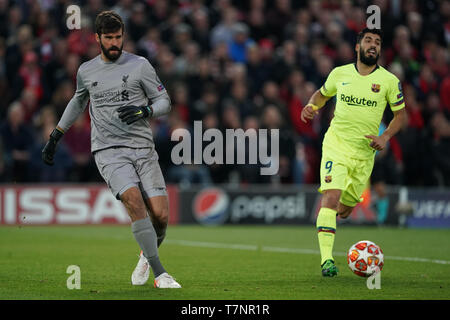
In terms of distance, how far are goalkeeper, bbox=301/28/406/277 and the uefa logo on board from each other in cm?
925

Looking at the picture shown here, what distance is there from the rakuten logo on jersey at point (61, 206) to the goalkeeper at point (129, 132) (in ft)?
33.7

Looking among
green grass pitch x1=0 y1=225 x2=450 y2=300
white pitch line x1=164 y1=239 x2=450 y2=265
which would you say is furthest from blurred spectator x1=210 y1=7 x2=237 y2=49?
white pitch line x1=164 y1=239 x2=450 y2=265

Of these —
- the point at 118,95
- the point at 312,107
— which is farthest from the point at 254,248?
the point at 118,95

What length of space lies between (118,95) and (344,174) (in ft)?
8.93

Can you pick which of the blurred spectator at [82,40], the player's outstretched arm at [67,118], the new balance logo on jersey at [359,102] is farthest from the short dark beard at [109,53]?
the blurred spectator at [82,40]

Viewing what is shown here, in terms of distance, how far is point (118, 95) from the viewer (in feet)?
27.6

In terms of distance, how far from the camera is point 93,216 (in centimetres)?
→ 1884

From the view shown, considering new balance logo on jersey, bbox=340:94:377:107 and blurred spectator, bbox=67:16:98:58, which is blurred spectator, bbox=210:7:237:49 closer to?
blurred spectator, bbox=67:16:98:58

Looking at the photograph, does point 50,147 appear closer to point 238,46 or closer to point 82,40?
point 82,40

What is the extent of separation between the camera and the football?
9023 mm

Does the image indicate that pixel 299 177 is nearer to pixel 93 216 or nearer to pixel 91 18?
pixel 93 216

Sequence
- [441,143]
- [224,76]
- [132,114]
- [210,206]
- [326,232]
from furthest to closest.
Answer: [441,143] → [224,76] → [210,206] → [326,232] → [132,114]

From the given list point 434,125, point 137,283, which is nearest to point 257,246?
point 137,283

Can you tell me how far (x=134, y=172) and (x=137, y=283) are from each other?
3.62 feet
